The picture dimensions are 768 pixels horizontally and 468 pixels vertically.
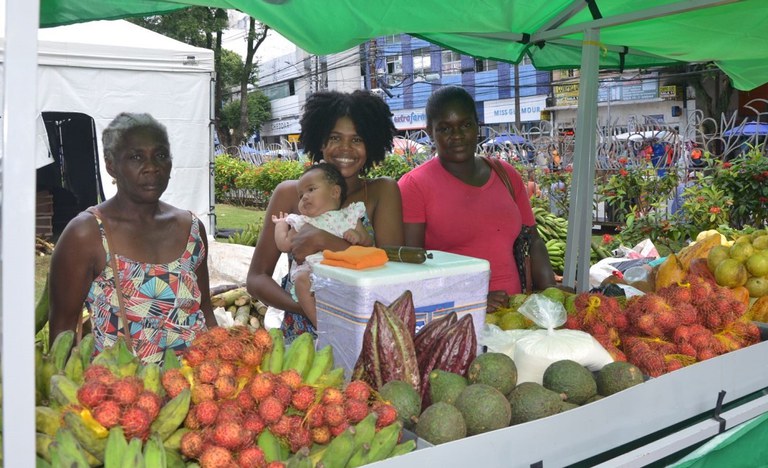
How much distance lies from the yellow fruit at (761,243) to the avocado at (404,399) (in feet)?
9.05

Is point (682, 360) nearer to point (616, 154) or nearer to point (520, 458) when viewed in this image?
point (520, 458)

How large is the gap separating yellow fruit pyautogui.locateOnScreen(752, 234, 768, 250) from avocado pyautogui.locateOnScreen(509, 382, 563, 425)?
8.03 ft

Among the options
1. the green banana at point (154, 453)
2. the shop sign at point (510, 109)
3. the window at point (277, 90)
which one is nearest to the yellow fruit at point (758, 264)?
the green banana at point (154, 453)

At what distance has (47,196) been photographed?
38.2 ft

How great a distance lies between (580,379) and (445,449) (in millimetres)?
596

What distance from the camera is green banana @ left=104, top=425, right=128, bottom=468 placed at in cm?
133

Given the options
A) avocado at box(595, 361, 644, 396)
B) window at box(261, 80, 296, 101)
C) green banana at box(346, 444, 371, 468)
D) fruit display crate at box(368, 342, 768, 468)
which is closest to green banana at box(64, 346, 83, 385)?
green banana at box(346, 444, 371, 468)

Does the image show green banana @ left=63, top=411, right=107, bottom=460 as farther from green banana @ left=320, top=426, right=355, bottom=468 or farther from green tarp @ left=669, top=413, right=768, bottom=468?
green tarp @ left=669, top=413, right=768, bottom=468

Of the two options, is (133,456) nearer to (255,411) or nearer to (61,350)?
(255,411)

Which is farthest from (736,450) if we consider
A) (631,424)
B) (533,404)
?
(533,404)

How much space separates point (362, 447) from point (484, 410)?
0.38m

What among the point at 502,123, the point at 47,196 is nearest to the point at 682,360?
the point at 47,196

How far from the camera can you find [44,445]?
1.40m

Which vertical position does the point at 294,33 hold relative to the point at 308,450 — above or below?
above
